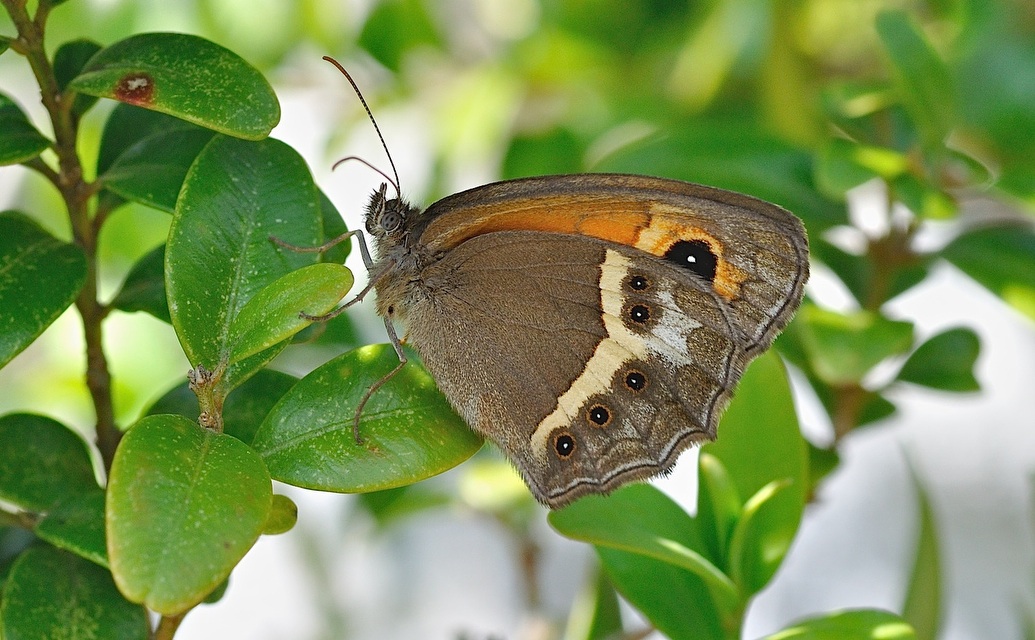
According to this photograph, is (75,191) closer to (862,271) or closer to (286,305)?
(286,305)

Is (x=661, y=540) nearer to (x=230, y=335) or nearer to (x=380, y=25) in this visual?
(x=230, y=335)

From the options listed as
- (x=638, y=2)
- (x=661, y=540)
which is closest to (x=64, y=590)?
(x=661, y=540)

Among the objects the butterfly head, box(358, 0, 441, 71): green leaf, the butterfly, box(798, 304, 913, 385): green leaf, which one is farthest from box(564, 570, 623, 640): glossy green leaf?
box(358, 0, 441, 71): green leaf

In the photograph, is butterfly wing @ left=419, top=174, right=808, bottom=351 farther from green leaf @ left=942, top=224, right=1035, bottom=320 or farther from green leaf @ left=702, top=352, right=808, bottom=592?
green leaf @ left=942, top=224, right=1035, bottom=320

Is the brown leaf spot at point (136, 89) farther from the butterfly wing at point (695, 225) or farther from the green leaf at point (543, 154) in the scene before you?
the green leaf at point (543, 154)

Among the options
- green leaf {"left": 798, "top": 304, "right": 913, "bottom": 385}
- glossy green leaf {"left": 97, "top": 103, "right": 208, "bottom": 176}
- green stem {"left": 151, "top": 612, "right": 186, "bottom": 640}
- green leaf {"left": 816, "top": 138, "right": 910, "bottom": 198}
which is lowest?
green leaf {"left": 798, "top": 304, "right": 913, "bottom": 385}

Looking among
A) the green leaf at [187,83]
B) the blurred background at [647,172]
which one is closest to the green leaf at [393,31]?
the blurred background at [647,172]

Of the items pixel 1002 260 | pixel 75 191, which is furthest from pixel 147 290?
pixel 1002 260
